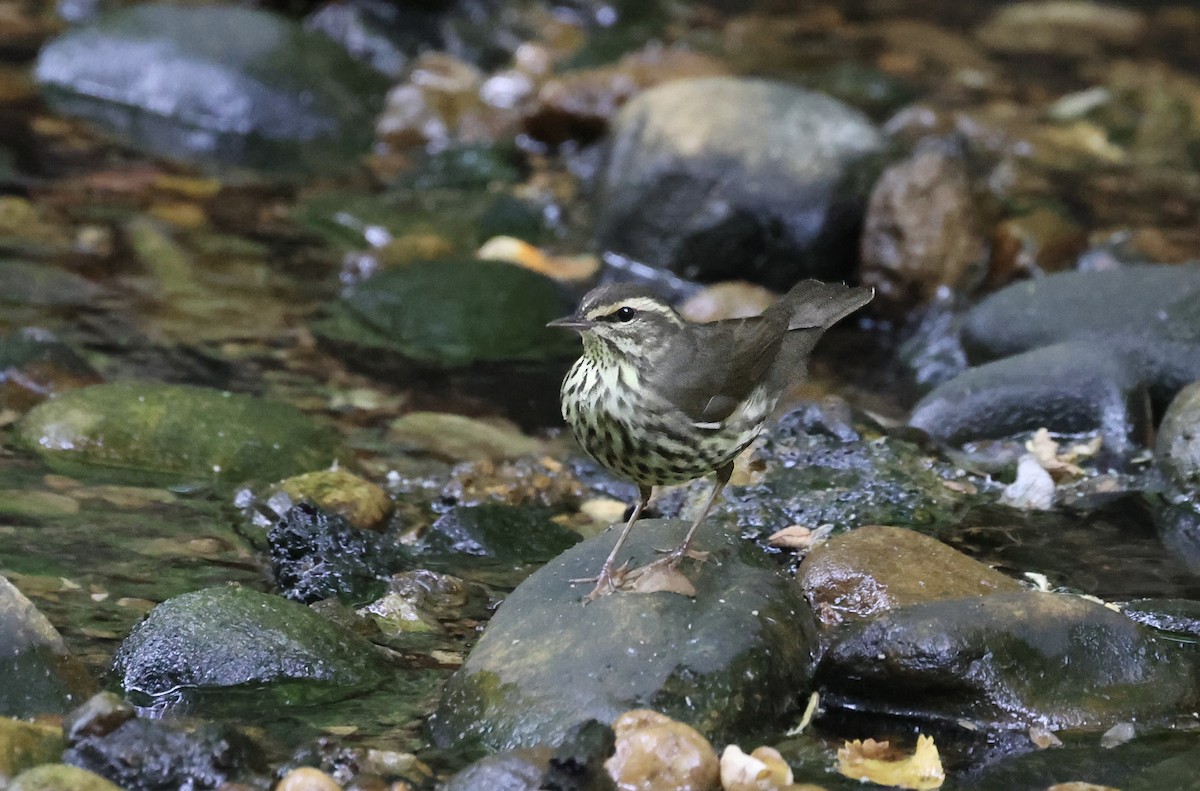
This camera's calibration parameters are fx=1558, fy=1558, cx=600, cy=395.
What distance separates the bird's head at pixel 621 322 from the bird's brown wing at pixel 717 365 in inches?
3.5

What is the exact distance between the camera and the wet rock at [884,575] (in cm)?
540

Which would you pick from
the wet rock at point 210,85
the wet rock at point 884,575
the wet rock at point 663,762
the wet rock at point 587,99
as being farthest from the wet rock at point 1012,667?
the wet rock at point 210,85

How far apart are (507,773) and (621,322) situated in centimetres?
155

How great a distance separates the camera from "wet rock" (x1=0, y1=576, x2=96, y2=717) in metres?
4.57

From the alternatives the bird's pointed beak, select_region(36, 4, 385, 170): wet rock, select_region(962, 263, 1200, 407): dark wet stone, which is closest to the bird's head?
the bird's pointed beak

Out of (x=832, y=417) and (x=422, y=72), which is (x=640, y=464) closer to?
(x=832, y=417)

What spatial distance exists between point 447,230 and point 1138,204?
5160 mm

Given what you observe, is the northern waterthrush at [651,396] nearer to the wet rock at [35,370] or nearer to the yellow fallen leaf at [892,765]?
the yellow fallen leaf at [892,765]

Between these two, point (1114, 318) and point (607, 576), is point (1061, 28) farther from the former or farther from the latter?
point (607, 576)

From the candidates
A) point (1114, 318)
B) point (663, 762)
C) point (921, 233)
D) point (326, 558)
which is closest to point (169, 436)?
point (326, 558)

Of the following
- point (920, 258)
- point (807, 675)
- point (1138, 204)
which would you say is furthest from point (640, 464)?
point (1138, 204)

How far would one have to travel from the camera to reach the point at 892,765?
4.62 meters

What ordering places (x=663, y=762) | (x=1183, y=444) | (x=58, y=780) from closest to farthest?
(x=58, y=780)
(x=663, y=762)
(x=1183, y=444)

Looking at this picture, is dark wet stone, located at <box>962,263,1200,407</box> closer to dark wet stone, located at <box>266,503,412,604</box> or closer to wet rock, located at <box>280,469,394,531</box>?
wet rock, located at <box>280,469,394,531</box>
